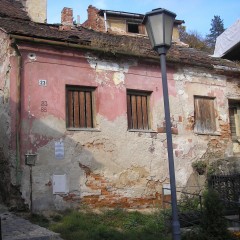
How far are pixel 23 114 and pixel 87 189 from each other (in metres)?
2.79

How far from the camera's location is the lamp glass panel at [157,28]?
6025 millimetres

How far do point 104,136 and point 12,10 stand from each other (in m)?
5.91

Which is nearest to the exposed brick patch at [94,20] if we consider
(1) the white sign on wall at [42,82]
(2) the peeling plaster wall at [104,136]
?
(2) the peeling plaster wall at [104,136]

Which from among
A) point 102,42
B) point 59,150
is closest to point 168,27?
point 59,150

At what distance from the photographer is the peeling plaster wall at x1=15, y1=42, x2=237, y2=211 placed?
10.2 m

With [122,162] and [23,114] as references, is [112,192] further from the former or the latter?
[23,114]

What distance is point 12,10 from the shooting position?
13.1 meters

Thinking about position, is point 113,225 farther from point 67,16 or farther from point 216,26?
point 216,26

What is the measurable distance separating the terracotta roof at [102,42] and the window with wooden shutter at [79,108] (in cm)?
144

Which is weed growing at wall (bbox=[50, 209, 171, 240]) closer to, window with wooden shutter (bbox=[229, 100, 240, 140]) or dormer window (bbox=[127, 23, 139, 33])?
window with wooden shutter (bbox=[229, 100, 240, 140])

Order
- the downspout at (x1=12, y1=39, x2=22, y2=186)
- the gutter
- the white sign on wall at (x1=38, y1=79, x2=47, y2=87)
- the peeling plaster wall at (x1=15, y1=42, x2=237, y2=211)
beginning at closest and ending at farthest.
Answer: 1. the downspout at (x1=12, y1=39, x2=22, y2=186)
2. the peeling plaster wall at (x1=15, y1=42, x2=237, y2=211)
3. the gutter
4. the white sign on wall at (x1=38, y1=79, x2=47, y2=87)

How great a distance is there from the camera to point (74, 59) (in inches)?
438

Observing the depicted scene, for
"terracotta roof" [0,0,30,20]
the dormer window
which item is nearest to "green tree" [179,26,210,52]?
the dormer window

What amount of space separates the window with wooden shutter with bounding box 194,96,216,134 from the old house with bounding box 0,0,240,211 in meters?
0.04
